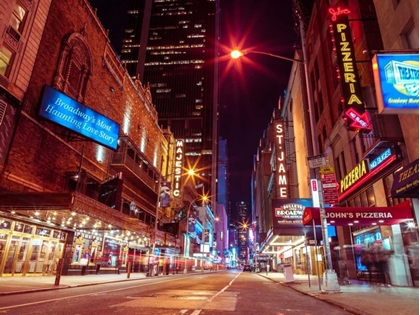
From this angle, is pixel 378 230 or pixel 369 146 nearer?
pixel 369 146

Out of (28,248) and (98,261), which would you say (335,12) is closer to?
(28,248)

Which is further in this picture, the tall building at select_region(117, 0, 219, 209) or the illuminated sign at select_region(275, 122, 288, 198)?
the tall building at select_region(117, 0, 219, 209)

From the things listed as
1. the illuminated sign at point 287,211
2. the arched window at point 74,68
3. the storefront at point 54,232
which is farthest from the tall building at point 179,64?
the arched window at point 74,68

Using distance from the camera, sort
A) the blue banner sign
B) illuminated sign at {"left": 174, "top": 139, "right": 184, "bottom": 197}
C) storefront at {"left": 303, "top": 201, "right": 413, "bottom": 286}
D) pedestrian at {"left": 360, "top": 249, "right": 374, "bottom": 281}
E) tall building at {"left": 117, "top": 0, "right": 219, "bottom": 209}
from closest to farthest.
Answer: storefront at {"left": 303, "top": 201, "right": 413, "bottom": 286} < pedestrian at {"left": 360, "top": 249, "right": 374, "bottom": 281} < the blue banner sign < illuminated sign at {"left": 174, "top": 139, "right": 184, "bottom": 197} < tall building at {"left": 117, "top": 0, "right": 219, "bottom": 209}

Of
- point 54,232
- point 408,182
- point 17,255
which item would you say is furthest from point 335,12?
point 17,255

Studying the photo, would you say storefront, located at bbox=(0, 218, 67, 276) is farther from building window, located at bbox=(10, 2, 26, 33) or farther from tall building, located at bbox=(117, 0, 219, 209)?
tall building, located at bbox=(117, 0, 219, 209)

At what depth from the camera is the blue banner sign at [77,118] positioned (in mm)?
20078

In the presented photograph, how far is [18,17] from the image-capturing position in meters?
19.1

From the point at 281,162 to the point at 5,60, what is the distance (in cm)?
3667

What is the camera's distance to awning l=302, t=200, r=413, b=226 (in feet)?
49.1

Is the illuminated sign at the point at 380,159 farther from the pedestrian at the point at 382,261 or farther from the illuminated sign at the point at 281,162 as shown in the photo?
the illuminated sign at the point at 281,162

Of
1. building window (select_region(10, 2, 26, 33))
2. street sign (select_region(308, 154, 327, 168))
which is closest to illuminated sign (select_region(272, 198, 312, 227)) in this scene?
street sign (select_region(308, 154, 327, 168))

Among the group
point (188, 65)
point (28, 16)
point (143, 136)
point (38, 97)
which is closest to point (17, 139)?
point (38, 97)

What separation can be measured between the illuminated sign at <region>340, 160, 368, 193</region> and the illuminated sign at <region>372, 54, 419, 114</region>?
1137 cm
